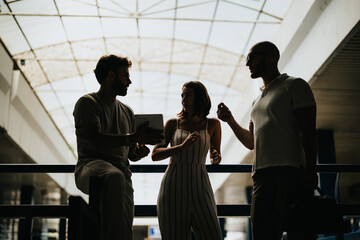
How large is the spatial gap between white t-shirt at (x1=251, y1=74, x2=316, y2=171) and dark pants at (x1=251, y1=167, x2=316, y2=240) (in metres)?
0.08

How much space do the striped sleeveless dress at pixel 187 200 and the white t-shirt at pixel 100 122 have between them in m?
0.44

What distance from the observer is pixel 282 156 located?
119 inches

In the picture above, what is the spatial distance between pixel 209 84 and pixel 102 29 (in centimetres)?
597

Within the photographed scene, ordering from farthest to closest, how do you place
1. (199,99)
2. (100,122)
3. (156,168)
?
1. (156,168)
2. (199,99)
3. (100,122)

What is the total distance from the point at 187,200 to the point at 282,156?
2.86 feet

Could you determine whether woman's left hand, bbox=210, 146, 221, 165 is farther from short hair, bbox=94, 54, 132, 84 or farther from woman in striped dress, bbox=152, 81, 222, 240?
short hair, bbox=94, 54, 132, 84

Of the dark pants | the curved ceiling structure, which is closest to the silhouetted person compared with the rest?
the dark pants

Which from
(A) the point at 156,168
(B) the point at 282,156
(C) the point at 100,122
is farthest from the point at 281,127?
(A) the point at 156,168

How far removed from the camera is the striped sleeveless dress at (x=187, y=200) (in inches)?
132

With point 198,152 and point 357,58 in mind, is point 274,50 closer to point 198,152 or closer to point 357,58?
point 198,152

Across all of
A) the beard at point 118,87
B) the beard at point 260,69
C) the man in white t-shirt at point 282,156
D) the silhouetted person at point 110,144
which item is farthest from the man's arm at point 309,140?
the beard at point 118,87

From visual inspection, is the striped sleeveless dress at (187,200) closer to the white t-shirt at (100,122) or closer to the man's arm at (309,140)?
the white t-shirt at (100,122)

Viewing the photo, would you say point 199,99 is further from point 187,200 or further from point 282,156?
point 282,156

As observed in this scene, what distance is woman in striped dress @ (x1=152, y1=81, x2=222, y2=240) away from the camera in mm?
3375
